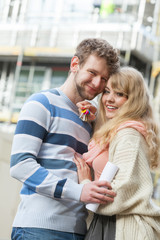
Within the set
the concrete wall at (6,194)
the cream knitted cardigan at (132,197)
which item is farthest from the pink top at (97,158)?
the concrete wall at (6,194)

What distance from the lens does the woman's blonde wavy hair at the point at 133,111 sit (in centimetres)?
183

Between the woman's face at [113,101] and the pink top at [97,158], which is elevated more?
the woman's face at [113,101]

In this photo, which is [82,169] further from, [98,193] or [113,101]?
[113,101]

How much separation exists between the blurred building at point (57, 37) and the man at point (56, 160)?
9114 millimetres

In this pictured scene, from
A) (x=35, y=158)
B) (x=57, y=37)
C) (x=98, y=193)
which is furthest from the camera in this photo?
(x=57, y=37)

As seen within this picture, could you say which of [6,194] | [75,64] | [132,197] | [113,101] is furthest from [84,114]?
[6,194]

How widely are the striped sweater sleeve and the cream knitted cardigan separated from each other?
0.15 meters

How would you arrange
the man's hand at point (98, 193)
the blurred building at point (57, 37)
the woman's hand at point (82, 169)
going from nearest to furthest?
the man's hand at point (98, 193) → the woman's hand at point (82, 169) → the blurred building at point (57, 37)

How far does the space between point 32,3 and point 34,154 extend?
11.2 meters

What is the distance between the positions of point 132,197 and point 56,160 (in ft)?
1.13

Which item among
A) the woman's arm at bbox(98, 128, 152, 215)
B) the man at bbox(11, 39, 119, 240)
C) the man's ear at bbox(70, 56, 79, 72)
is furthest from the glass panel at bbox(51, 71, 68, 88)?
the woman's arm at bbox(98, 128, 152, 215)

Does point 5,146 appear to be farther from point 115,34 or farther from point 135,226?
point 115,34

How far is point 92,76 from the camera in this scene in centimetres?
198

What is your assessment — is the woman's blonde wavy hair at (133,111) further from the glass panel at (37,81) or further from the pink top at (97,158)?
the glass panel at (37,81)
